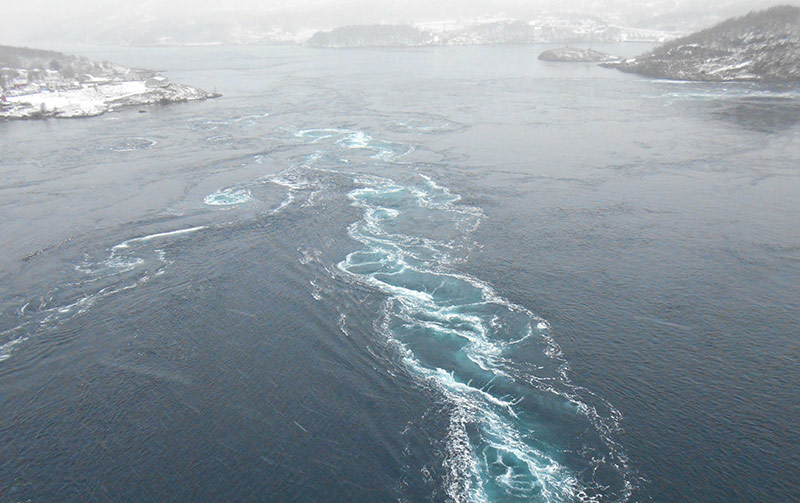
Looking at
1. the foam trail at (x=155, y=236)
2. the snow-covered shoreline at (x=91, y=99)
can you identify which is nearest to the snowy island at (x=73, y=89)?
the snow-covered shoreline at (x=91, y=99)

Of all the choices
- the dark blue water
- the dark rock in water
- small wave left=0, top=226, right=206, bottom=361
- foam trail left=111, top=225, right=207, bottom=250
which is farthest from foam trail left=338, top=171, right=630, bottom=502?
the dark rock in water

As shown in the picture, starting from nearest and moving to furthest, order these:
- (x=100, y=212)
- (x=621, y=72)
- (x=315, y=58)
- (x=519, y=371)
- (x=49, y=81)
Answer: (x=519, y=371) < (x=100, y=212) < (x=49, y=81) < (x=621, y=72) < (x=315, y=58)

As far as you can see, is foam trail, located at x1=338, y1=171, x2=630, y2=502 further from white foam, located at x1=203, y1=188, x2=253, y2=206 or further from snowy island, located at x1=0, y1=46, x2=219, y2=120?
snowy island, located at x1=0, y1=46, x2=219, y2=120

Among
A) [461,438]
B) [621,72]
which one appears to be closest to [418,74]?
[621,72]

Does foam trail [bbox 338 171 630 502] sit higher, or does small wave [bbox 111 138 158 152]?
small wave [bbox 111 138 158 152]

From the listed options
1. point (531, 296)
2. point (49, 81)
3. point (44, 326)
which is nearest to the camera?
point (44, 326)

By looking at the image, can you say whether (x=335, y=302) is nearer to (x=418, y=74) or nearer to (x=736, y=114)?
(x=736, y=114)
